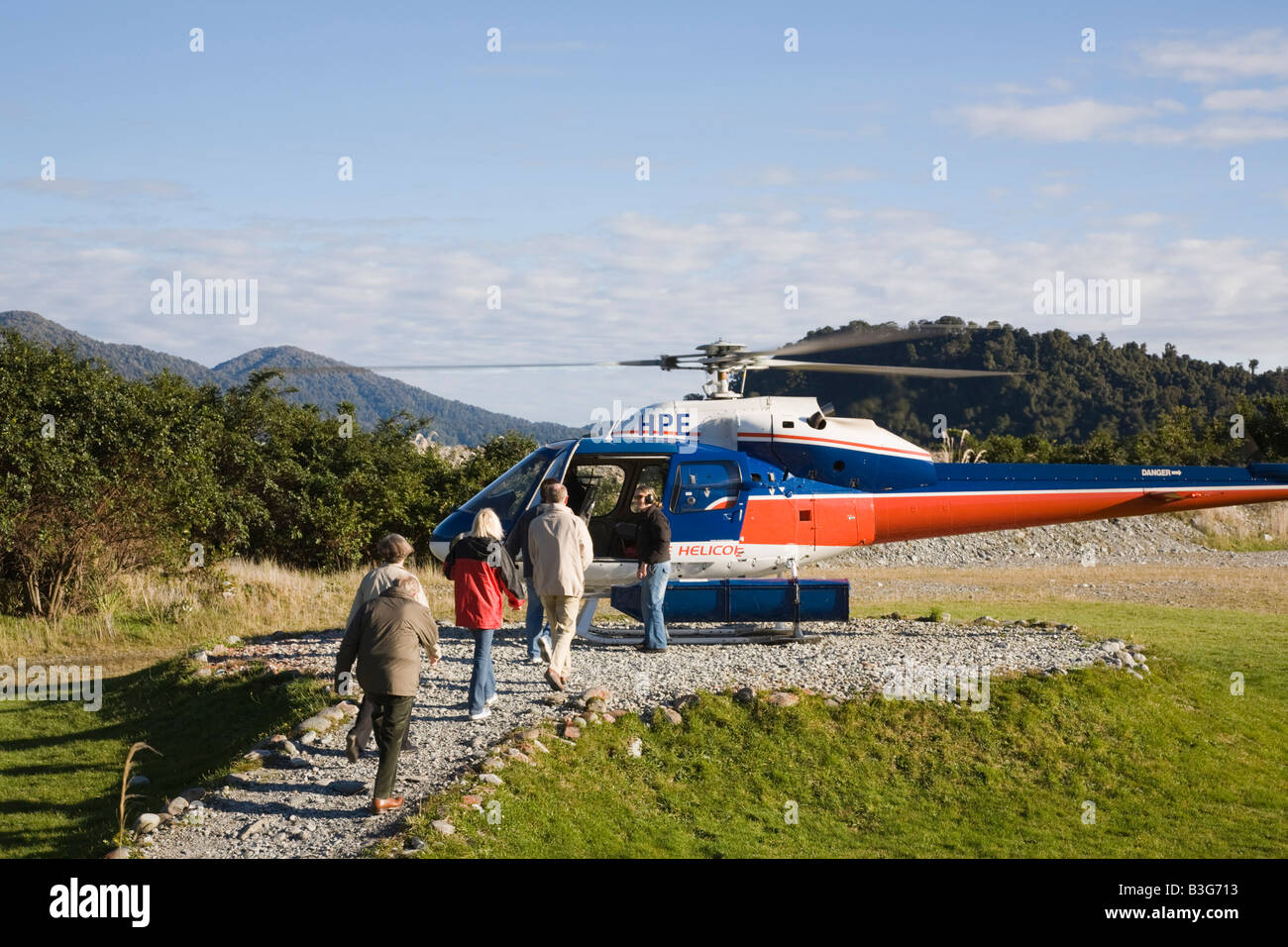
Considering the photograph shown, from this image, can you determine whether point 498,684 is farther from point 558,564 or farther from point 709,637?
point 709,637

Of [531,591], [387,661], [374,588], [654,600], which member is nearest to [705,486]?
[654,600]

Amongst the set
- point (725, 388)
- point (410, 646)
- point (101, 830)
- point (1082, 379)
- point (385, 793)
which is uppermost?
point (1082, 379)

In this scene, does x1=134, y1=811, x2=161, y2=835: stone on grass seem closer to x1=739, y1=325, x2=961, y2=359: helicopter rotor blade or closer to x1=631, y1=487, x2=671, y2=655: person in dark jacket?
x1=631, y1=487, x2=671, y2=655: person in dark jacket

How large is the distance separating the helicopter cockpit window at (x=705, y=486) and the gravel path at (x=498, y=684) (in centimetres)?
183

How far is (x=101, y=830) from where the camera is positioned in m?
8.98

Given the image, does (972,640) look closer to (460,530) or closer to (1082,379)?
(460,530)

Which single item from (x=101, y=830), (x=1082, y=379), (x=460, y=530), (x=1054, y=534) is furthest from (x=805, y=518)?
(x=1082, y=379)

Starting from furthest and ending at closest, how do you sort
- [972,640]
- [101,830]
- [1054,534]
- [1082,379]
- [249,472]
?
[1082,379] → [1054,534] → [249,472] → [972,640] → [101,830]

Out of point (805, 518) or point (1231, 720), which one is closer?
point (1231, 720)

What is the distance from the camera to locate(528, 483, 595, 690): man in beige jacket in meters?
10.4

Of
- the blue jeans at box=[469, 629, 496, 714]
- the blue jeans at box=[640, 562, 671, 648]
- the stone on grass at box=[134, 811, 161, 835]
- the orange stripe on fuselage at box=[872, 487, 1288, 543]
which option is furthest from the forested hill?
the stone on grass at box=[134, 811, 161, 835]

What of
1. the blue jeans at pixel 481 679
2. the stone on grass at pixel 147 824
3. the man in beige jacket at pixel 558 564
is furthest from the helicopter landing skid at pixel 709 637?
the stone on grass at pixel 147 824
